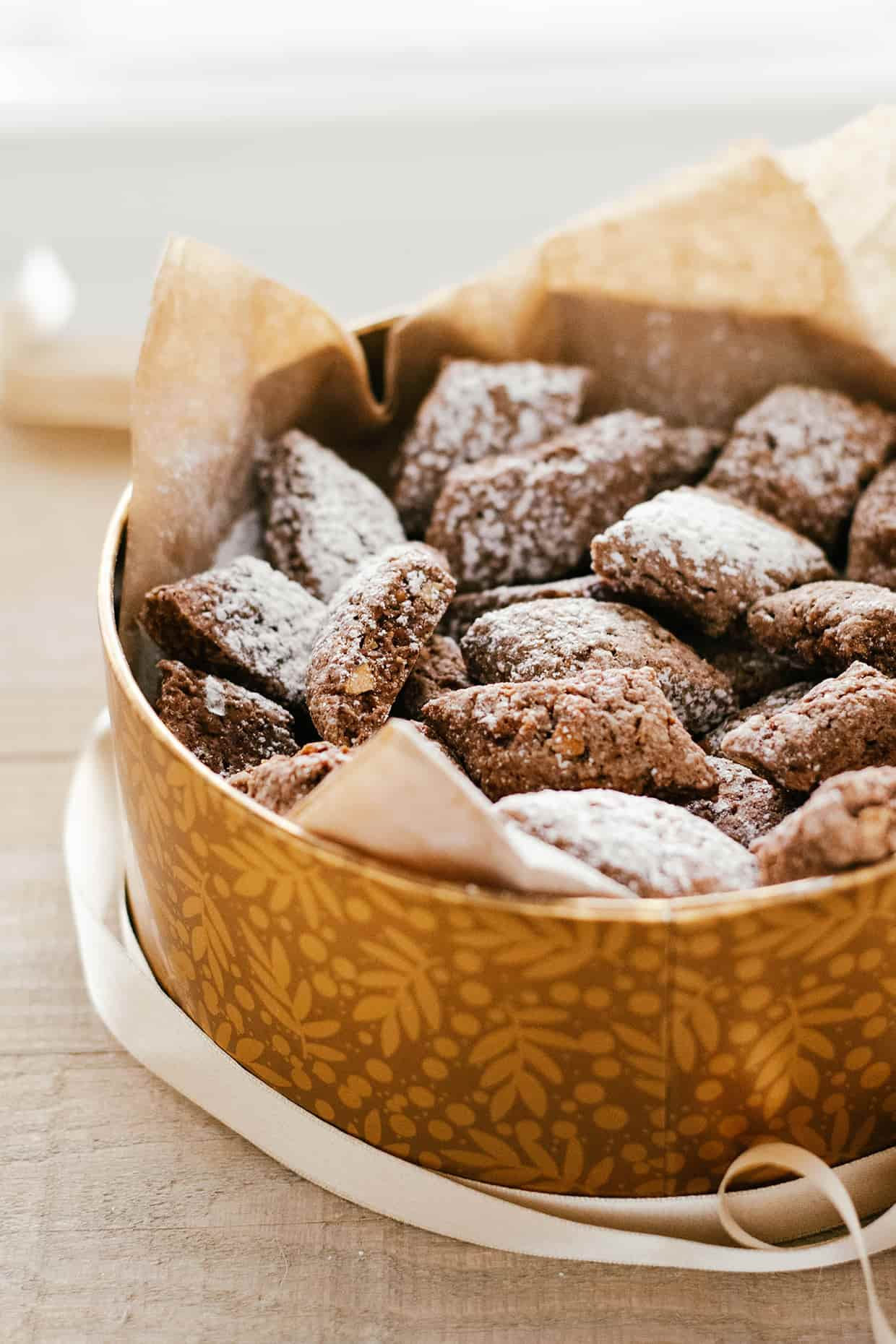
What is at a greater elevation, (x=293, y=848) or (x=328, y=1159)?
(x=293, y=848)

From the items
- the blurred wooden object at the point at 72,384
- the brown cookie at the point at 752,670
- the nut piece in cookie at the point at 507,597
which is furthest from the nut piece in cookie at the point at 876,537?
the blurred wooden object at the point at 72,384

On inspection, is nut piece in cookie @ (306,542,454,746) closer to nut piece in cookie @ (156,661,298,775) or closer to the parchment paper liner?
nut piece in cookie @ (156,661,298,775)

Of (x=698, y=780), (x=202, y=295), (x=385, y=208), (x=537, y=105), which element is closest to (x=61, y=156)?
(x=385, y=208)

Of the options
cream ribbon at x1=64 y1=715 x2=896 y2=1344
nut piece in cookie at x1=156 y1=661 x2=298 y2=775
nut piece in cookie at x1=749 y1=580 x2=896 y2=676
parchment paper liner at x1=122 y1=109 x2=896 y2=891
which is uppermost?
parchment paper liner at x1=122 y1=109 x2=896 y2=891

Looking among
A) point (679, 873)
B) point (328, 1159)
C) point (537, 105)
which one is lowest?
point (328, 1159)

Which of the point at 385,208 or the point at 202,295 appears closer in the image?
the point at 202,295

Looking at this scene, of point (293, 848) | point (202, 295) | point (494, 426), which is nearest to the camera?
point (293, 848)

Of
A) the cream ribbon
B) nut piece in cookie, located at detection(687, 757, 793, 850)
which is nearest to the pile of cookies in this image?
nut piece in cookie, located at detection(687, 757, 793, 850)

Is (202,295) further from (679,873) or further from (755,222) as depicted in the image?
(679,873)

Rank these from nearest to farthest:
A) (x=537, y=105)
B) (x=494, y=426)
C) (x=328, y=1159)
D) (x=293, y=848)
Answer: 1. (x=293, y=848)
2. (x=328, y=1159)
3. (x=494, y=426)
4. (x=537, y=105)
